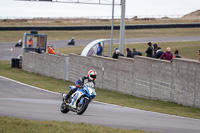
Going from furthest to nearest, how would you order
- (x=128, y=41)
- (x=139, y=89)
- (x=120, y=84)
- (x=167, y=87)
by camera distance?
(x=128, y=41) → (x=120, y=84) → (x=139, y=89) → (x=167, y=87)

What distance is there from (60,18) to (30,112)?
327 ft

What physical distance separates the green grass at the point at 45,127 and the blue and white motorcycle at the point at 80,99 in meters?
1.91

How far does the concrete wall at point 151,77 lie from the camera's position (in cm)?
1803

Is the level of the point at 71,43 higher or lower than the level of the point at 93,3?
lower

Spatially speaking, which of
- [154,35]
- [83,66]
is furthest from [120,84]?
[154,35]

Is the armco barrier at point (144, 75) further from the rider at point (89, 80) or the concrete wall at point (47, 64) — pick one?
the rider at point (89, 80)

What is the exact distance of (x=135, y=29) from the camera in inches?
2746

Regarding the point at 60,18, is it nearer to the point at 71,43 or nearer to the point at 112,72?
the point at 71,43

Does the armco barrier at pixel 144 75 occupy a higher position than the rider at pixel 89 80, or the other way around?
the rider at pixel 89 80

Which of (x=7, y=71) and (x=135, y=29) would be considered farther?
(x=135, y=29)

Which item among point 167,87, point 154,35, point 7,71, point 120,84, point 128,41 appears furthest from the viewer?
point 154,35

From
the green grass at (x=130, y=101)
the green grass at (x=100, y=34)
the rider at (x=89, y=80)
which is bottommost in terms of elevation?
the green grass at (x=130, y=101)

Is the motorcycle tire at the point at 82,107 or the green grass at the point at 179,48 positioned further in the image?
the green grass at the point at 179,48

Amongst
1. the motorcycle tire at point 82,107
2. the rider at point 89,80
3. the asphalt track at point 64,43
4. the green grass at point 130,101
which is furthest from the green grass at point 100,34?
the motorcycle tire at point 82,107
